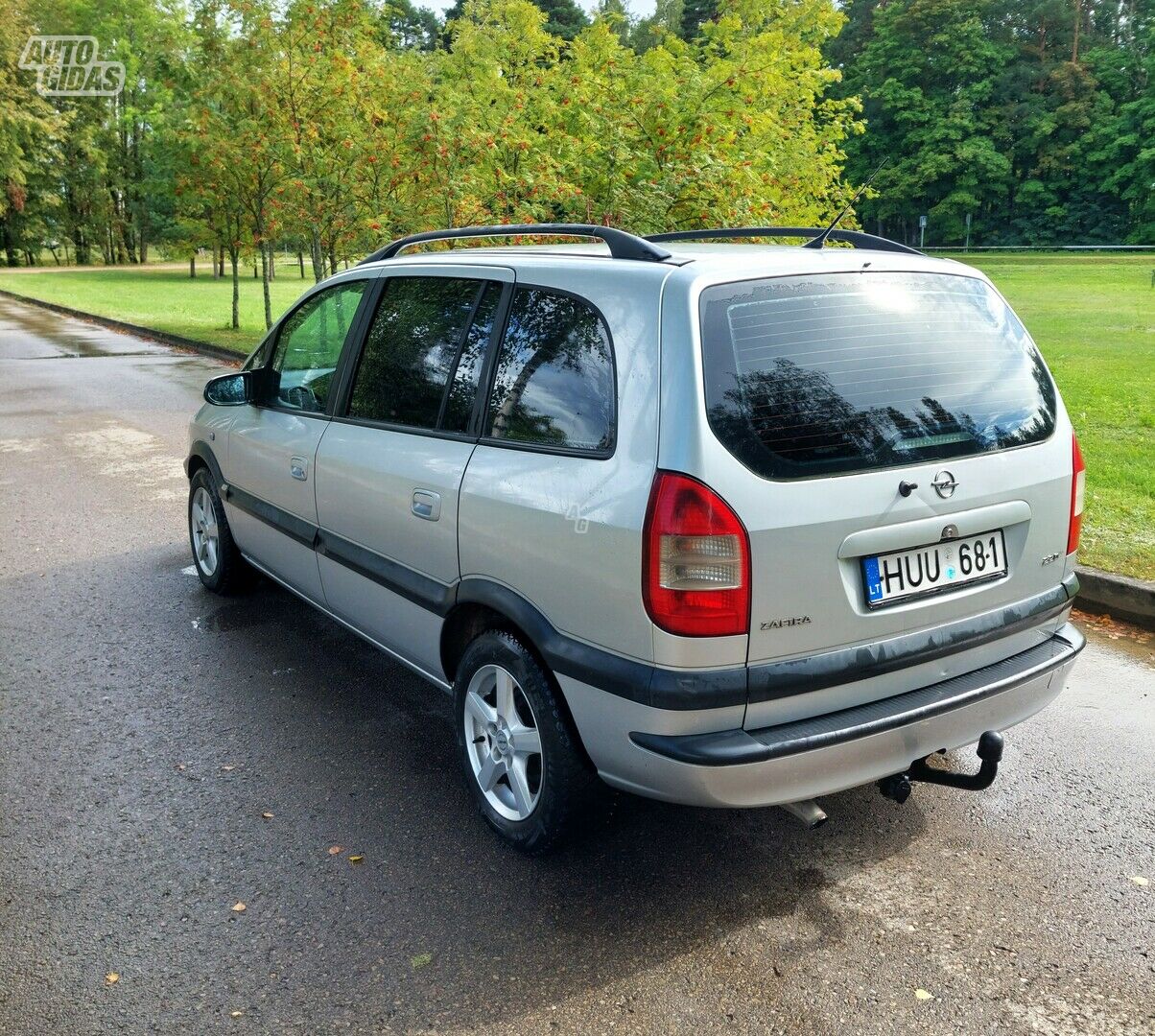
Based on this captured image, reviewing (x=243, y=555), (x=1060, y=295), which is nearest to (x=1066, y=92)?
(x=1060, y=295)

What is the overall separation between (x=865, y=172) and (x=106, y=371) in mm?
71920

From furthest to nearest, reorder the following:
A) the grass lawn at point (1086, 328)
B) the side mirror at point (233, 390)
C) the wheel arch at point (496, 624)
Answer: the grass lawn at point (1086, 328) → the side mirror at point (233, 390) → the wheel arch at point (496, 624)

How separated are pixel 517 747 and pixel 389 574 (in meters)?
0.92

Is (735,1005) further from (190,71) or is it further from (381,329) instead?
(190,71)

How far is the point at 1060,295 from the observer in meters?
30.2

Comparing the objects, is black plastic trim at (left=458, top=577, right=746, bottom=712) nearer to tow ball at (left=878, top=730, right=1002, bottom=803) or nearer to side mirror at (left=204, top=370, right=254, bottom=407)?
tow ball at (left=878, top=730, right=1002, bottom=803)

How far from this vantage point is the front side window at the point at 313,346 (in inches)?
178

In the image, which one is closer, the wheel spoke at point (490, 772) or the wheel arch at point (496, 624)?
the wheel arch at point (496, 624)

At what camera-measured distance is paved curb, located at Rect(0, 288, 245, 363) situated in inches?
769

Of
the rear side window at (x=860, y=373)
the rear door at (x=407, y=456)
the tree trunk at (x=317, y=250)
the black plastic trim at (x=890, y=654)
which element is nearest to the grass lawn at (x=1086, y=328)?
the tree trunk at (x=317, y=250)

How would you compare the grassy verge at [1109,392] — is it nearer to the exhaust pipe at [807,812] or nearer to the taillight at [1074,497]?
the taillight at [1074,497]

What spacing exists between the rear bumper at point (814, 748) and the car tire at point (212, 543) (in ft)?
11.3

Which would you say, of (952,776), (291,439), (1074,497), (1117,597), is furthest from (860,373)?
(1117,597)
